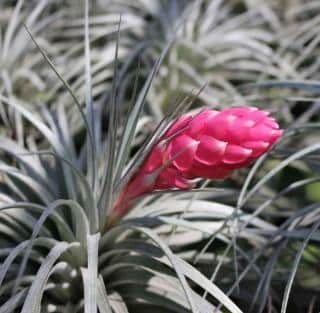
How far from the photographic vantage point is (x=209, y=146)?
110cm

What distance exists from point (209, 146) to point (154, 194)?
9.3 inches

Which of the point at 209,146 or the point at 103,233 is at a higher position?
the point at 209,146

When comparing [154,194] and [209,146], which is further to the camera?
[154,194]


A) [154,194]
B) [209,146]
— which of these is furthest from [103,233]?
[209,146]

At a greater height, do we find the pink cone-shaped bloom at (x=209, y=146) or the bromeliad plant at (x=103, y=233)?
the pink cone-shaped bloom at (x=209, y=146)

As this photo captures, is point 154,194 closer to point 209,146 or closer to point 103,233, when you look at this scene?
point 103,233

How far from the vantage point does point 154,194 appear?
1.29 metres

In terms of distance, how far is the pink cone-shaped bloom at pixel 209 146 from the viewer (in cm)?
108

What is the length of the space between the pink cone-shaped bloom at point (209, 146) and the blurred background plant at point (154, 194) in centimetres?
5

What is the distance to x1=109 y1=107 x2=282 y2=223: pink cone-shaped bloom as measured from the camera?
3.53 feet

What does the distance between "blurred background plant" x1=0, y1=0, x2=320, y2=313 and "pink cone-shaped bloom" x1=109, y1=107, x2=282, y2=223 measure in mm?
53

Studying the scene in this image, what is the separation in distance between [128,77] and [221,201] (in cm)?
58

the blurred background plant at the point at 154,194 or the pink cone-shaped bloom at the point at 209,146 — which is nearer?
the pink cone-shaped bloom at the point at 209,146

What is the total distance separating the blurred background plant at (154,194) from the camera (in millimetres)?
1214
